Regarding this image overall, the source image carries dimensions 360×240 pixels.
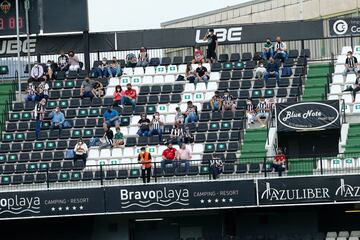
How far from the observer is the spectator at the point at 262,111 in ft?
155

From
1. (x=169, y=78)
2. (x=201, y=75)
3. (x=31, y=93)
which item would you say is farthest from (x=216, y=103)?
(x=31, y=93)

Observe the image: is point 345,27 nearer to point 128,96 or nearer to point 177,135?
point 128,96

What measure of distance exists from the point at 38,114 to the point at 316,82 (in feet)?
30.3

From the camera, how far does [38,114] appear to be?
1946 inches

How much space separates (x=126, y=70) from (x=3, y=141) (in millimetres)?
5288

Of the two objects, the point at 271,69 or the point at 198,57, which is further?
the point at 198,57

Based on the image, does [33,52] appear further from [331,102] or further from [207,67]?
[331,102]

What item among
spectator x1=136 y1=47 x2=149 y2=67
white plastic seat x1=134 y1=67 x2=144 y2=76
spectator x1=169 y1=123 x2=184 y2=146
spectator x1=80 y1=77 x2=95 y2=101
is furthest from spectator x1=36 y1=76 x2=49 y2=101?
spectator x1=169 y1=123 x2=184 y2=146

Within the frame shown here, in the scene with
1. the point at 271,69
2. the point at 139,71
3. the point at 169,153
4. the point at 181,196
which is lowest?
the point at 181,196

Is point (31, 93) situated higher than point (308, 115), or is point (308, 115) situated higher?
point (31, 93)

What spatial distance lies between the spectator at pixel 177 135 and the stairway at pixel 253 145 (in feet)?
6.52

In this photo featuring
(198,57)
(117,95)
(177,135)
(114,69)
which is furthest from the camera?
(114,69)

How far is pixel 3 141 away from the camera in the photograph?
49.2m

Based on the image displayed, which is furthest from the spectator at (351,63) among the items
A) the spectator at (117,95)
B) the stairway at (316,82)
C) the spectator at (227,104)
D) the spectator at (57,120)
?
the spectator at (57,120)
